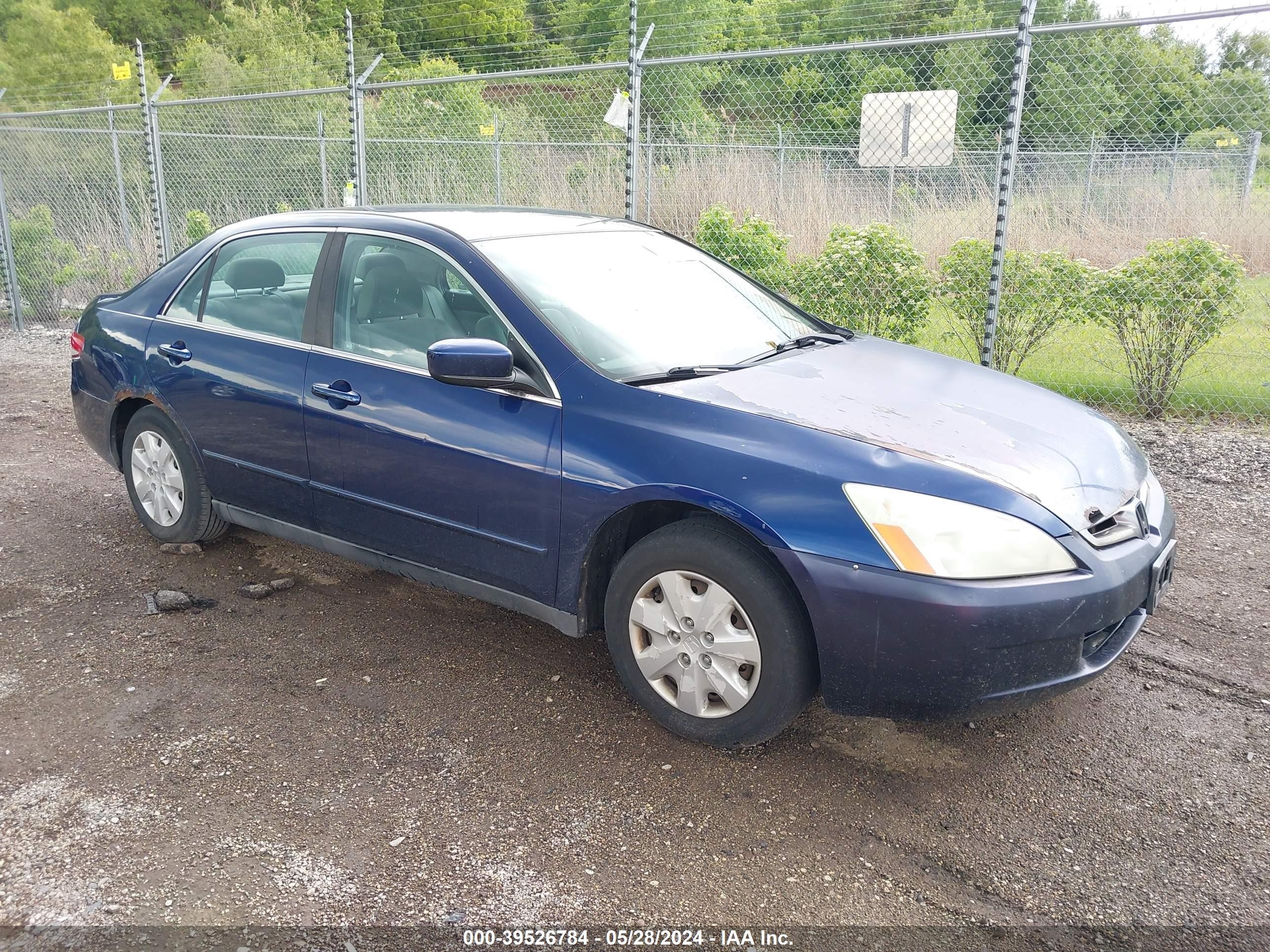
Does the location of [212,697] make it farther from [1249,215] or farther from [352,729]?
[1249,215]

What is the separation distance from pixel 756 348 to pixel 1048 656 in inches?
63.3

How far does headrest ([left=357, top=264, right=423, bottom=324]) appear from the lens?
151 inches

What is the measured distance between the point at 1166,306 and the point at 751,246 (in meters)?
3.19

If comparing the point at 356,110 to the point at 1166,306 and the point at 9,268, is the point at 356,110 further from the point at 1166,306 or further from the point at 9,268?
the point at 1166,306

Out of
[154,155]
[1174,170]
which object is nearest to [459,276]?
[154,155]

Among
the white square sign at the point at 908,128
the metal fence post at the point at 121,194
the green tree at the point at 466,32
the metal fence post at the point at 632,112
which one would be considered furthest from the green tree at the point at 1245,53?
the green tree at the point at 466,32

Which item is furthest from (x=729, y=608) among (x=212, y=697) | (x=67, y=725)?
(x=67, y=725)

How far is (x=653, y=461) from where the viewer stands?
121 inches

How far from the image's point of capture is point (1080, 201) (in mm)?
12641

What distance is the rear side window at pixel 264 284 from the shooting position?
4.11 metres

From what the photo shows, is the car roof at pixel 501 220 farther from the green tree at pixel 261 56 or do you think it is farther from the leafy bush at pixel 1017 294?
the green tree at pixel 261 56

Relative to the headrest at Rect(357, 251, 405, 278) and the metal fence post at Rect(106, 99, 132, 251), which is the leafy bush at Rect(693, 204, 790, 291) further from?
the metal fence post at Rect(106, 99, 132, 251)

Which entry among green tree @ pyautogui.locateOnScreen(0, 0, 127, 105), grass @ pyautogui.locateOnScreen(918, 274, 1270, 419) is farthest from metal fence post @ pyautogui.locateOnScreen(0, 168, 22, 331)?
green tree @ pyautogui.locateOnScreen(0, 0, 127, 105)

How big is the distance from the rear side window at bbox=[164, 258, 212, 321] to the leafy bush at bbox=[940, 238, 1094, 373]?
4998 mm
